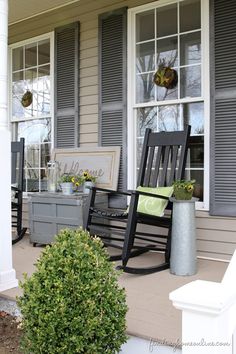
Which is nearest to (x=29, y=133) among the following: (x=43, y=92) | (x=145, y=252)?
(x=43, y=92)

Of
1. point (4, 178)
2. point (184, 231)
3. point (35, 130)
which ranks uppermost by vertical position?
point (35, 130)

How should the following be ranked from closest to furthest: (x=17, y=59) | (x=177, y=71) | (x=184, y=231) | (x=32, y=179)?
(x=184, y=231)
(x=177, y=71)
(x=32, y=179)
(x=17, y=59)

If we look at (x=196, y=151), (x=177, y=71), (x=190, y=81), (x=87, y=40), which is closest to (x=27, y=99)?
(x=87, y=40)

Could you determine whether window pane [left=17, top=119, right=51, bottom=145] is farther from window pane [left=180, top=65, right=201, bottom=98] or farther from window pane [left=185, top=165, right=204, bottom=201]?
window pane [left=185, top=165, right=204, bottom=201]

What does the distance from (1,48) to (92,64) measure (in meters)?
1.79

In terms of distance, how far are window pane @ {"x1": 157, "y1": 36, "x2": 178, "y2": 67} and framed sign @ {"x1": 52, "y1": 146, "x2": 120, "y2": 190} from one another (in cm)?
99

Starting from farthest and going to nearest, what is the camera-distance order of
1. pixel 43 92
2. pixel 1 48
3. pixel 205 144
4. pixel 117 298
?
pixel 43 92
pixel 205 144
pixel 1 48
pixel 117 298

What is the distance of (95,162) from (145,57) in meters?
1.21

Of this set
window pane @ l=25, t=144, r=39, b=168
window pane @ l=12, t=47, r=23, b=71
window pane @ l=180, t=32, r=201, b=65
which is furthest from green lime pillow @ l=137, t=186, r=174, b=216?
window pane @ l=12, t=47, r=23, b=71

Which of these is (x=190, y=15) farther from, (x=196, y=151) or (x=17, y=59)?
(x=17, y=59)

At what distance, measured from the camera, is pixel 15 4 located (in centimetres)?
450

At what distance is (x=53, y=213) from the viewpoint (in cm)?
391

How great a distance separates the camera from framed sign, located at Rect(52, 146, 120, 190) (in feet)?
13.3

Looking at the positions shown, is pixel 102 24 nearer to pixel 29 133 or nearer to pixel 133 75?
pixel 133 75
